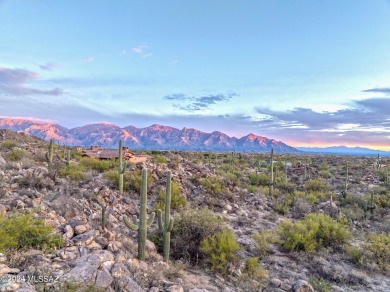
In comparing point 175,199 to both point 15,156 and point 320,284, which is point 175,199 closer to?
point 320,284

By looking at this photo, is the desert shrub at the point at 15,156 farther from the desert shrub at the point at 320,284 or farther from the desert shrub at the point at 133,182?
the desert shrub at the point at 320,284

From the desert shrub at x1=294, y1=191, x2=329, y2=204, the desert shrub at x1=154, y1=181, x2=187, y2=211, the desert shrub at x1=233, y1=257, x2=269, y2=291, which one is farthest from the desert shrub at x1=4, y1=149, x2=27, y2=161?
the desert shrub at x1=294, y1=191, x2=329, y2=204

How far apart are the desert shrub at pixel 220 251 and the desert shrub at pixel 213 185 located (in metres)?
6.88

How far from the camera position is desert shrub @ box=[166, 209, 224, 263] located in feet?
25.0

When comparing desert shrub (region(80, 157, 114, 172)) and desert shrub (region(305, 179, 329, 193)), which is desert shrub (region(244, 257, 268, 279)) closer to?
desert shrub (region(80, 157, 114, 172))

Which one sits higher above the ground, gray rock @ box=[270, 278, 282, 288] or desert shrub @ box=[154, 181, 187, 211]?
desert shrub @ box=[154, 181, 187, 211]

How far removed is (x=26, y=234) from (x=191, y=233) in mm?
4117

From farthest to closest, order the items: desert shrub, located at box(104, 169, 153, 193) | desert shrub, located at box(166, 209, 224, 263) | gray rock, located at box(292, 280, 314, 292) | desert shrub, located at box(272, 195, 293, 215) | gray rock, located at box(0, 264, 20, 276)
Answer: desert shrub, located at box(272, 195, 293, 215), desert shrub, located at box(104, 169, 153, 193), desert shrub, located at box(166, 209, 224, 263), gray rock, located at box(292, 280, 314, 292), gray rock, located at box(0, 264, 20, 276)

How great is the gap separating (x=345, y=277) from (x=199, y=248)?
12.8ft

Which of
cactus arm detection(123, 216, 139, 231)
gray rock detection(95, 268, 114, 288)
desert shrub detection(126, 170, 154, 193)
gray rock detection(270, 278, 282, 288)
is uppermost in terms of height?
desert shrub detection(126, 170, 154, 193)

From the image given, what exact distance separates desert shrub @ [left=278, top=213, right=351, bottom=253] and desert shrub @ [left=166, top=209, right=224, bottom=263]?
2.23 m

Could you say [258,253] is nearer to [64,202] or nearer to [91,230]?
[91,230]

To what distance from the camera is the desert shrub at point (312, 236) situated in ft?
28.7

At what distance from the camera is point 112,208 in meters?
9.61
